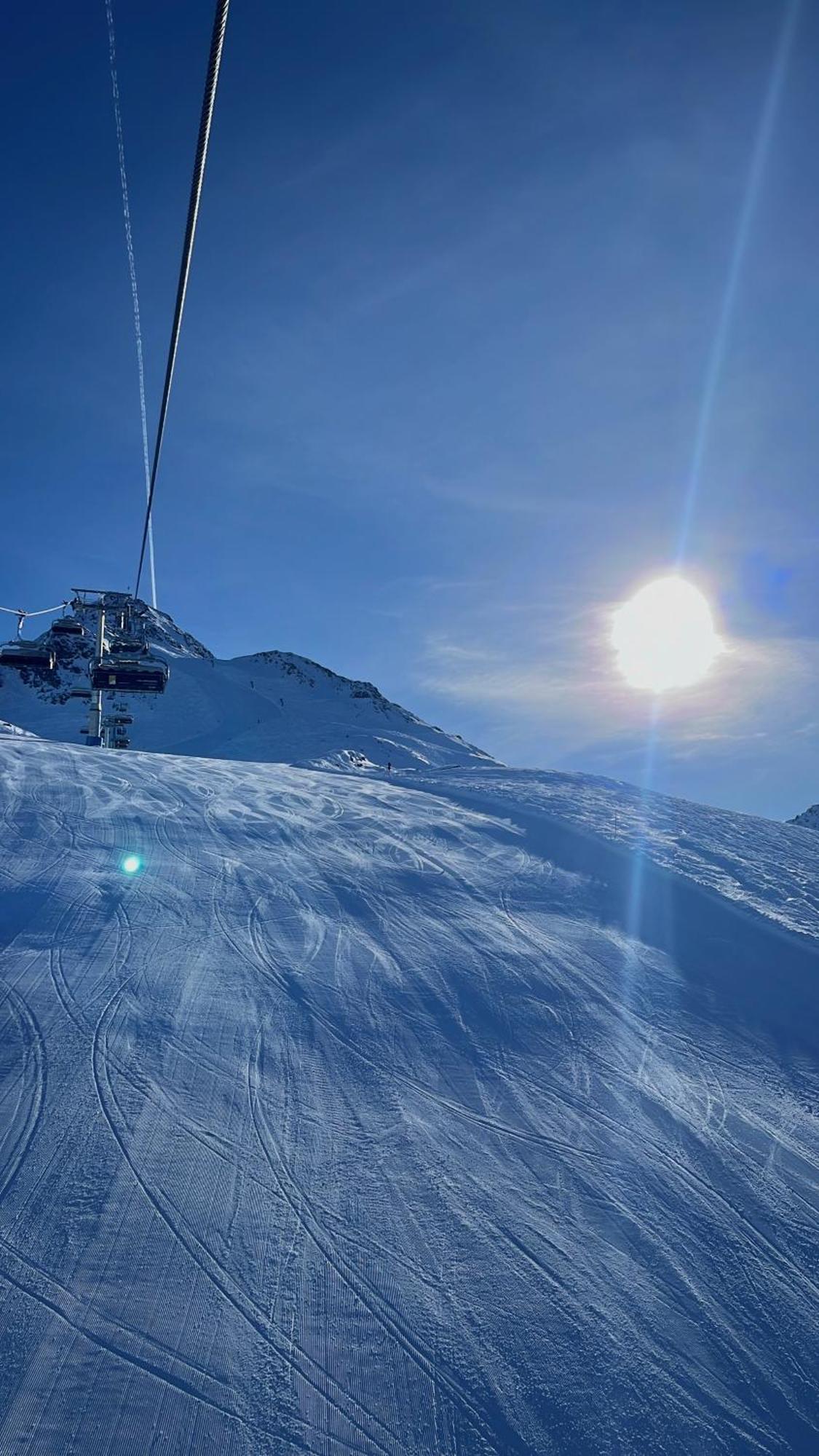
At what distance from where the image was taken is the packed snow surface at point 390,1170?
11.8 feet

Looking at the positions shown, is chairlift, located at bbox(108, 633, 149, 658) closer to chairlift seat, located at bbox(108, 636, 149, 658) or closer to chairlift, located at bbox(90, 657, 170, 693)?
chairlift seat, located at bbox(108, 636, 149, 658)

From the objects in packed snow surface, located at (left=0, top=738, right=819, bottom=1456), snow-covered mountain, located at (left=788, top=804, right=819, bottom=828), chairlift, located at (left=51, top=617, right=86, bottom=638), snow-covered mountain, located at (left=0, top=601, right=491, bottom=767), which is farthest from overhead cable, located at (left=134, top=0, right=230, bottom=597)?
snow-covered mountain, located at (left=788, top=804, right=819, bottom=828)

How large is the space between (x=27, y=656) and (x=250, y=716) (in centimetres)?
5129

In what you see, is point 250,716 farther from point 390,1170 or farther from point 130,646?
point 390,1170

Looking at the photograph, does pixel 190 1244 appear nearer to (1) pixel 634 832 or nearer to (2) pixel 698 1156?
(2) pixel 698 1156

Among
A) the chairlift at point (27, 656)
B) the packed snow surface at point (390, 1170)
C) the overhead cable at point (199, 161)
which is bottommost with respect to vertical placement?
the packed snow surface at point (390, 1170)

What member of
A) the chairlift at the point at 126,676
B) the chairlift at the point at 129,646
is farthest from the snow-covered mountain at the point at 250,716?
the chairlift at the point at 126,676

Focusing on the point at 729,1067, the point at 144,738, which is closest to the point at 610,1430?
the point at 729,1067

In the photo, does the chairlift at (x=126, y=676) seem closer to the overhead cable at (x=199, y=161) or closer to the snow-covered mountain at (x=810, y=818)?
the overhead cable at (x=199, y=161)

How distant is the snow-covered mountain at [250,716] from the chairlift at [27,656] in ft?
74.7

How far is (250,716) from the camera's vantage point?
72938 millimetres

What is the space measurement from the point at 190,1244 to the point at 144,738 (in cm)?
6410

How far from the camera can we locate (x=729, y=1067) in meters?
6.76

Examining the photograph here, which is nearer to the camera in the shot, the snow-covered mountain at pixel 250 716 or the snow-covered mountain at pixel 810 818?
the snow-covered mountain at pixel 250 716
